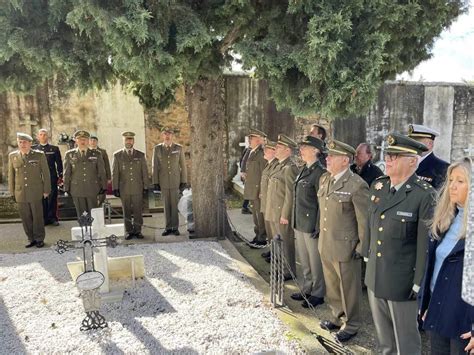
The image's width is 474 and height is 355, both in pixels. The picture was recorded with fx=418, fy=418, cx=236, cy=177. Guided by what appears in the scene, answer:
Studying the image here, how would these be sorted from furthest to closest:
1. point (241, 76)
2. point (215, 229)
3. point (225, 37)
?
1. point (241, 76)
2. point (215, 229)
3. point (225, 37)

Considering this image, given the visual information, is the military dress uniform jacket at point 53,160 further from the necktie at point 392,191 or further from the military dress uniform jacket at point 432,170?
the necktie at point 392,191

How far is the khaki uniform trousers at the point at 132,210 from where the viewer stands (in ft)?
24.2

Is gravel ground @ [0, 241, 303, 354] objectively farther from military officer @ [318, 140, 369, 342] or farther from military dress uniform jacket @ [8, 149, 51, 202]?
military dress uniform jacket @ [8, 149, 51, 202]

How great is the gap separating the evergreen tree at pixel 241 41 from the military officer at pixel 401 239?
6.06ft

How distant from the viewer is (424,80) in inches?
566

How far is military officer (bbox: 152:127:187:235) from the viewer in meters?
7.47

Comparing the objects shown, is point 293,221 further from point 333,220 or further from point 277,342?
point 277,342

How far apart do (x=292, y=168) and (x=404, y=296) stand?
8.41 feet

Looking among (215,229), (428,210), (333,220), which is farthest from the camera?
(215,229)

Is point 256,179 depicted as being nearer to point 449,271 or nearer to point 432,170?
point 432,170

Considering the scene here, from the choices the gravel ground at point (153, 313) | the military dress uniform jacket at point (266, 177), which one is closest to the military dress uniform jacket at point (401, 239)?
the gravel ground at point (153, 313)

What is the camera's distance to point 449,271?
2.61 m

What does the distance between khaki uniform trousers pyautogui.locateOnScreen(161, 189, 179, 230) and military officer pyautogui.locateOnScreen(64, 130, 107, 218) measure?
1145 millimetres

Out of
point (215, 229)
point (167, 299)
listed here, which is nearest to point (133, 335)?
point (167, 299)
